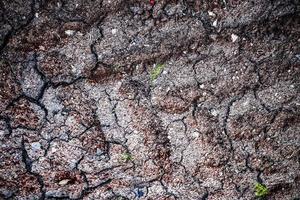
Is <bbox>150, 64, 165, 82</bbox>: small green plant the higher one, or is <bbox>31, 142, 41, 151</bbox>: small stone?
<bbox>150, 64, 165, 82</bbox>: small green plant

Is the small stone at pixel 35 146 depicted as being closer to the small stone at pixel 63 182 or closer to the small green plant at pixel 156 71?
the small stone at pixel 63 182

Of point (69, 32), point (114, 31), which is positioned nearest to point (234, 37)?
point (114, 31)

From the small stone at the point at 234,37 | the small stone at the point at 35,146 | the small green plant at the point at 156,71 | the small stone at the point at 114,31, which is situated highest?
A: the small stone at the point at 114,31

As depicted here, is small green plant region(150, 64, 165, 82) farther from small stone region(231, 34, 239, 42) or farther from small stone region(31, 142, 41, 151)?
small stone region(31, 142, 41, 151)

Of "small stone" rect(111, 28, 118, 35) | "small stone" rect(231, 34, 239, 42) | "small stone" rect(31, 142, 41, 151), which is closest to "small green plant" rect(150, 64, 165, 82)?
"small stone" rect(111, 28, 118, 35)

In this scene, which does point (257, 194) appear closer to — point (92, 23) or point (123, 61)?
point (123, 61)

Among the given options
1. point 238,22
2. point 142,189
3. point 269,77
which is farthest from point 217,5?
point 142,189

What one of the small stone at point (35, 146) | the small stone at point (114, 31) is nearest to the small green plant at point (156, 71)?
the small stone at point (114, 31)
